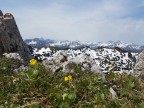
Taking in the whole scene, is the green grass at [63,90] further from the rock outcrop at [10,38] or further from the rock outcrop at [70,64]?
the rock outcrop at [10,38]

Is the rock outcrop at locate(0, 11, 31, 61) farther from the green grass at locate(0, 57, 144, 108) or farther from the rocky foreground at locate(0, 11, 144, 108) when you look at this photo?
the green grass at locate(0, 57, 144, 108)

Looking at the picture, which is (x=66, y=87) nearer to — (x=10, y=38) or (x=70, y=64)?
(x=70, y=64)

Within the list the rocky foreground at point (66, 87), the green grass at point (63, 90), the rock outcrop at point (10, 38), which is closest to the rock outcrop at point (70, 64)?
the rocky foreground at point (66, 87)

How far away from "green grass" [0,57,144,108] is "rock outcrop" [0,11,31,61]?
A: 11774mm

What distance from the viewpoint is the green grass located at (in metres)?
12.7

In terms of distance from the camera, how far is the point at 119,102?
13047 millimetres

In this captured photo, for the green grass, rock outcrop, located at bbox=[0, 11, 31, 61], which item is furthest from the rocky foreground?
rock outcrop, located at bbox=[0, 11, 31, 61]

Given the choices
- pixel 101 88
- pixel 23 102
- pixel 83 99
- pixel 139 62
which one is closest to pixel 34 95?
pixel 23 102

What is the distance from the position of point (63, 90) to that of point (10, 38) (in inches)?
624

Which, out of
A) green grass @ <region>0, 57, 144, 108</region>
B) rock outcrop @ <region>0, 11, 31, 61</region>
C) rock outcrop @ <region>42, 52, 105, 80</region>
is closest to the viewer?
green grass @ <region>0, 57, 144, 108</region>

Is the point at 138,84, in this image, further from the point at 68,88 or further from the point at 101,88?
the point at 68,88

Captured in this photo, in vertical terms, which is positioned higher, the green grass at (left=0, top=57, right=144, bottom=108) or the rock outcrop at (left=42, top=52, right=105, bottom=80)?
the rock outcrop at (left=42, top=52, right=105, bottom=80)

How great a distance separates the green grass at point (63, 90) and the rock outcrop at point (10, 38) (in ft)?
38.6

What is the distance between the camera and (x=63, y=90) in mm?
13414
